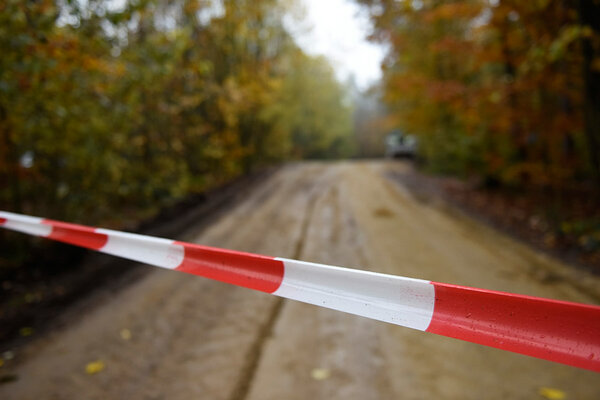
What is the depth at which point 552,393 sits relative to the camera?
107 inches

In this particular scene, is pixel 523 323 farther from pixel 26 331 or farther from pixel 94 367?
pixel 26 331

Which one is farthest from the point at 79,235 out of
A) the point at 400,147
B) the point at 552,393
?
the point at 400,147

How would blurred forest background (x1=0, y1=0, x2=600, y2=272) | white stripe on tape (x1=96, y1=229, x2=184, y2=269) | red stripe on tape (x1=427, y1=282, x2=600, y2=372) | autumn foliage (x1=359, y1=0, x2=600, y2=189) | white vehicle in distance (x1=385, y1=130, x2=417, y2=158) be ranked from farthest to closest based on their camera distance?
white vehicle in distance (x1=385, y1=130, x2=417, y2=158)
autumn foliage (x1=359, y1=0, x2=600, y2=189)
blurred forest background (x1=0, y1=0, x2=600, y2=272)
white stripe on tape (x1=96, y1=229, x2=184, y2=269)
red stripe on tape (x1=427, y1=282, x2=600, y2=372)

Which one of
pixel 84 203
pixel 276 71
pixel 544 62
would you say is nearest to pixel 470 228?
pixel 544 62

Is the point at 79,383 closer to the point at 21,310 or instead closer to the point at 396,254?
the point at 21,310

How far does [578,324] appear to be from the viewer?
1.21 m

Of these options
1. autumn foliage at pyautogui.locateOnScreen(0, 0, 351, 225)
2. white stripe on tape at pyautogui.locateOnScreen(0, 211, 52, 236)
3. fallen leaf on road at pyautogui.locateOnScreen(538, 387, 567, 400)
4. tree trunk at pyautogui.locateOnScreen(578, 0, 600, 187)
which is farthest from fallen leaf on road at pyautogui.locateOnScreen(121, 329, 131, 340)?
tree trunk at pyautogui.locateOnScreen(578, 0, 600, 187)

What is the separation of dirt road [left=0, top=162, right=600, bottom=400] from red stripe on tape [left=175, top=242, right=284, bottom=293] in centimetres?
129

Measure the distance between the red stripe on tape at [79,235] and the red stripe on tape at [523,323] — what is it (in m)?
2.26

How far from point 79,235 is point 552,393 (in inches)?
153

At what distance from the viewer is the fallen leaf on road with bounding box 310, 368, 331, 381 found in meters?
2.89

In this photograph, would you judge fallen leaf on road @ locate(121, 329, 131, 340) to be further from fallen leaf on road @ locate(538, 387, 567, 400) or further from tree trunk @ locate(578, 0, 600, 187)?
tree trunk @ locate(578, 0, 600, 187)

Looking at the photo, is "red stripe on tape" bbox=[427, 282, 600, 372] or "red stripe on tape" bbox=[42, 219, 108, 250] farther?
"red stripe on tape" bbox=[42, 219, 108, 250]

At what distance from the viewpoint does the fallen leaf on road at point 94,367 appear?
3089 millimetres
